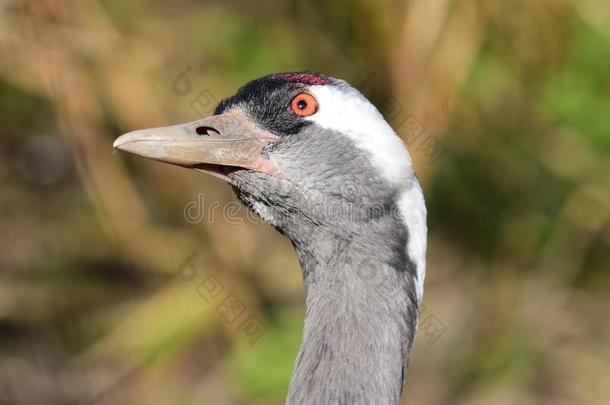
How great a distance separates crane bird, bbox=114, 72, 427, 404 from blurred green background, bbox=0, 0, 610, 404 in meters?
2.18

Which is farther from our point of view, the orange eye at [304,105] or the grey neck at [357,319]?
the orange eye at [304,105]

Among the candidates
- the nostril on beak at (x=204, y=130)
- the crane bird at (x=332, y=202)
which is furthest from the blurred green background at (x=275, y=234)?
the nostril on beak at (x=204, y=130)

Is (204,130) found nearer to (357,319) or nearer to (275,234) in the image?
(357,319)

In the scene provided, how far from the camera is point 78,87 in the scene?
509cm

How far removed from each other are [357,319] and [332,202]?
14.3 inches

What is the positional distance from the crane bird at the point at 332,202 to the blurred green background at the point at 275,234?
7.16ft

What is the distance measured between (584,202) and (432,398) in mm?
1548

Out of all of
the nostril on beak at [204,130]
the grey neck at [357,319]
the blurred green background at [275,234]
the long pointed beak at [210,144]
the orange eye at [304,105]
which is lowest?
the grey neck at [357,319]

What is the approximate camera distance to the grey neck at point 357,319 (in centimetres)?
249

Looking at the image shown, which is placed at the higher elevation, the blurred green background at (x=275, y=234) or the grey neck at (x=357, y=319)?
the blurred green background at (x=275, y=234)

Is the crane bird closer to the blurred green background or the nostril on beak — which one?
the nostril on beak

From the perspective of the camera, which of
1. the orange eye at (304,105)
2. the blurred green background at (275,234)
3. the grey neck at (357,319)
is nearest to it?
the grey neck at (357,319)

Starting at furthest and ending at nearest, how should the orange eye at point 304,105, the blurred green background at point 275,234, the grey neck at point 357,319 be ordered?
the blurred green background at point 275,234 → the orange eye at point 304,105 → the grey neck at point 357,319

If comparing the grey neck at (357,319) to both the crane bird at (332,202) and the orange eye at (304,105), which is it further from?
the orange eye at (304,105)
